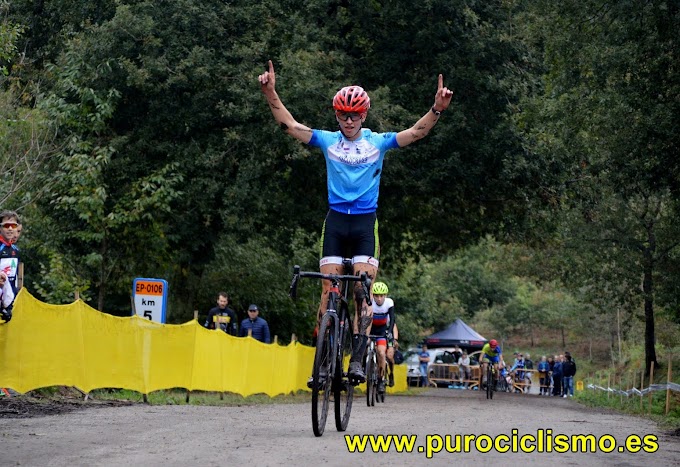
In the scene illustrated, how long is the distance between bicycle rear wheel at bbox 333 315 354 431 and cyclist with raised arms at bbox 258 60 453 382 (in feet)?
0.32

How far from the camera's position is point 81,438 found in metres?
9.11

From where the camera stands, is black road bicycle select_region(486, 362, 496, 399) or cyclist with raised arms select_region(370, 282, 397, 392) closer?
cyclist with raised arms select_region(370, 282, 397, 392)

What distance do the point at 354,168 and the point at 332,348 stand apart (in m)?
1.55

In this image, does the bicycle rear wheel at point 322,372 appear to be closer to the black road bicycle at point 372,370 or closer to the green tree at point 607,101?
the black road bicycle at point 372,370

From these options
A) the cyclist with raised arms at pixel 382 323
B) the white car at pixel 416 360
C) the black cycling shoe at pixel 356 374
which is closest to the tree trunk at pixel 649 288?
the cyclist with raised arms at pixel 382 323

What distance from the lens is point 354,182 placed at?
382 inches

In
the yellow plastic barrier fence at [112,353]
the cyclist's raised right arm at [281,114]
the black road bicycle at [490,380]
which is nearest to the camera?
the cyclist's raised right arm at [281,114]

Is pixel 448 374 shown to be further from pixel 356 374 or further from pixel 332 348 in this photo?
pixel 332 348

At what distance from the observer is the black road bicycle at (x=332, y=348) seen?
911cm

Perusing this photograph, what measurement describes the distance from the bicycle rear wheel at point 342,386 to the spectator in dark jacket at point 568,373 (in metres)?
35.9

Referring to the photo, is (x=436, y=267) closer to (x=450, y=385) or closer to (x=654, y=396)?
(x=450, y=385)

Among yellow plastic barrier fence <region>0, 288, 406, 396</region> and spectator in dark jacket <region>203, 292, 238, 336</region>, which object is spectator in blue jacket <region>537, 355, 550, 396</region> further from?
yellow plastic barrier fence <region>0, 288, 406, 396</region>

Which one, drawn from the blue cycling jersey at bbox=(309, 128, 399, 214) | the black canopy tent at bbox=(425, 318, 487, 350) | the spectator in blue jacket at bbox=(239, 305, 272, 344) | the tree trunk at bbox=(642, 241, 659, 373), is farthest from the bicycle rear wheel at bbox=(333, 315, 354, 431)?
the black canopy tent at bbox=(425, 318, 487, 350)

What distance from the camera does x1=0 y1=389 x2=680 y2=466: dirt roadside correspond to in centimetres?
780
